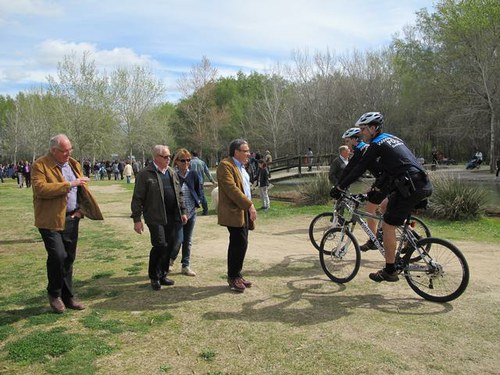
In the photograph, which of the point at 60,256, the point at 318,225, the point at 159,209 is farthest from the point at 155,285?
the point at 318,225

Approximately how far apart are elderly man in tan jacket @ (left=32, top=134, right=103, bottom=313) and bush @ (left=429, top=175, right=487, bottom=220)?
27.7ft

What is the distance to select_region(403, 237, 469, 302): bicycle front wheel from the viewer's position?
15.6 feet

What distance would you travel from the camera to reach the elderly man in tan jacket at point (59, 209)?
4.56 meters

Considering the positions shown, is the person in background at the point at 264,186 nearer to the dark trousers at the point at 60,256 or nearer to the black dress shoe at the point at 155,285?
the black dress shoe at the point at 155,285

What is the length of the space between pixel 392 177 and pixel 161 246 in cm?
284

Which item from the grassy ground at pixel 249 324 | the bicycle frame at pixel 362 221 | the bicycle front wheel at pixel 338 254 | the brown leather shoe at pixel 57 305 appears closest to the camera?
the grassy ground at pixel 249 324

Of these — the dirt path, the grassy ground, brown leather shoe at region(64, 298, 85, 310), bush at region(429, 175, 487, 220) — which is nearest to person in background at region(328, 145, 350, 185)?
the dirt path

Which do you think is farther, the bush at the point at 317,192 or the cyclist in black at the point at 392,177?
the bush at the point at 317,192

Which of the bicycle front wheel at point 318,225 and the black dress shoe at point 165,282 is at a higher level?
the bicycle front wheel at point 318,225

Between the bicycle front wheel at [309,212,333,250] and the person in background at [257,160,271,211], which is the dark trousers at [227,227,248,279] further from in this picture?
the person in background at [257,160,271,211]

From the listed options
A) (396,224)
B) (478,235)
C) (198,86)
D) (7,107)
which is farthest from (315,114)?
(7,107)

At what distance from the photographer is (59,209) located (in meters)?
4.62

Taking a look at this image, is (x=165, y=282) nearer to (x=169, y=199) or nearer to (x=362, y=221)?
(x=169, y=199)

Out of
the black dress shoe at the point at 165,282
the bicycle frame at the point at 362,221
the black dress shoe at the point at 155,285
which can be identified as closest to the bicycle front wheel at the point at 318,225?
the bicycle frame at the point at 362,221
